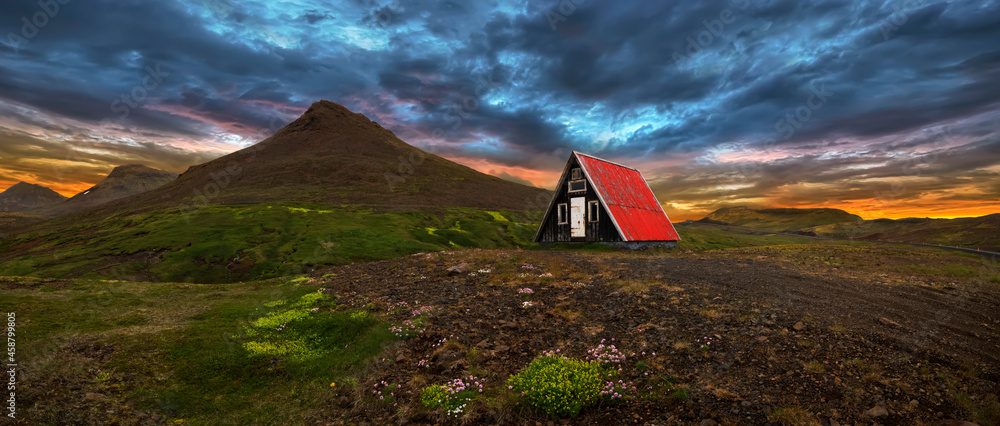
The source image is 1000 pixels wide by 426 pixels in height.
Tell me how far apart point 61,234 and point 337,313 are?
239 feet

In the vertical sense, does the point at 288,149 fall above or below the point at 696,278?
above

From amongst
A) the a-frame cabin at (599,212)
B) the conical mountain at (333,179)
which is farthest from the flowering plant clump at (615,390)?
the conical mountain at (333,179)

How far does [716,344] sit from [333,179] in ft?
437

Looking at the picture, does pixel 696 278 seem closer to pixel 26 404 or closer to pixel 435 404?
pixel 435 404

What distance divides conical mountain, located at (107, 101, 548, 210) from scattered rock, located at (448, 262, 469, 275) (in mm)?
71542

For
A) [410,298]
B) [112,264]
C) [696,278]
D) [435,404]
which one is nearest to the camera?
[435,404]

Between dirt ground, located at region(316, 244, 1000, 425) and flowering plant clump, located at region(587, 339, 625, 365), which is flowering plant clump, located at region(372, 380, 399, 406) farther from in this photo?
flowering plant clump, located at region(587, 339, 625, 365)

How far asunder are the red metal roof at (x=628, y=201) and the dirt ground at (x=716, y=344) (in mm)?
20107

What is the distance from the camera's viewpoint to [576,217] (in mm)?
42531

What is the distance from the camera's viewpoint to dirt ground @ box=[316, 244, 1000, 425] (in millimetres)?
7352

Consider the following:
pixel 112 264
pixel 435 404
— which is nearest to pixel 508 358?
pixel 435 404

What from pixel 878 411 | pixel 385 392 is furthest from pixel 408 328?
pixel 878 411

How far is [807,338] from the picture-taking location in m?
10.2

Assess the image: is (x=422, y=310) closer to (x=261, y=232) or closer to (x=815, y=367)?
(x=815, y=367)
